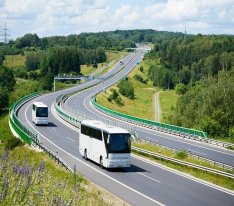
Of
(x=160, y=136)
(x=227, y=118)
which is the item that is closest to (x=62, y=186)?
(x=160, y=136)

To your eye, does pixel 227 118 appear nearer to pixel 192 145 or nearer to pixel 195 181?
pixel 192 145

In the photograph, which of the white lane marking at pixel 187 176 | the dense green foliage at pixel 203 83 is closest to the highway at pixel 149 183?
the white lane marking at pixel 187 176

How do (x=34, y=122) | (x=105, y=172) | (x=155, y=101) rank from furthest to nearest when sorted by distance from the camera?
(x=155, y=101), (x=34, y=122), (x=105, y=172)

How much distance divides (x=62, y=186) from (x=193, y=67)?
6123 inches

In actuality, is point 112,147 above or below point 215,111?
above

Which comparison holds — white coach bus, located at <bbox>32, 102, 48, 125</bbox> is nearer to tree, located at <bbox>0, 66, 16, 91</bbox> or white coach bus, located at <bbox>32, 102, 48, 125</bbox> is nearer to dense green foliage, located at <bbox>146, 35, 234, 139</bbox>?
dense green foliage, located at <bbox>146, 35, 234, 139</bbox>

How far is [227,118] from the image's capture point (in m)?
68.2

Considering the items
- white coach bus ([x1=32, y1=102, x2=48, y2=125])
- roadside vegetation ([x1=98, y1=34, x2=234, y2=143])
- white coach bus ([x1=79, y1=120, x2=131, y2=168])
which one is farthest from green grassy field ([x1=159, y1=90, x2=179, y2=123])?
white coach bus ([x1=79, y1=120, x2=131, y2=168])

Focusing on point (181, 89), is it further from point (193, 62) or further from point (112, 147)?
point (112, 147)

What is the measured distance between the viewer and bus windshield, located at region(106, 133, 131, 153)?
3109cm

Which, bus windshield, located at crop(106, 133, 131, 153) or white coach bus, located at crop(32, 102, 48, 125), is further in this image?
white coach bus, located at crop(32, 102, 48, 125)

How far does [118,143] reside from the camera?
31266 mm

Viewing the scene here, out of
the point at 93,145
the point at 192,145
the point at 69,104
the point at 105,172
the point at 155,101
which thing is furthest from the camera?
the point at 155,101

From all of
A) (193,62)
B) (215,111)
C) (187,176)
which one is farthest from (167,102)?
(187,176)
